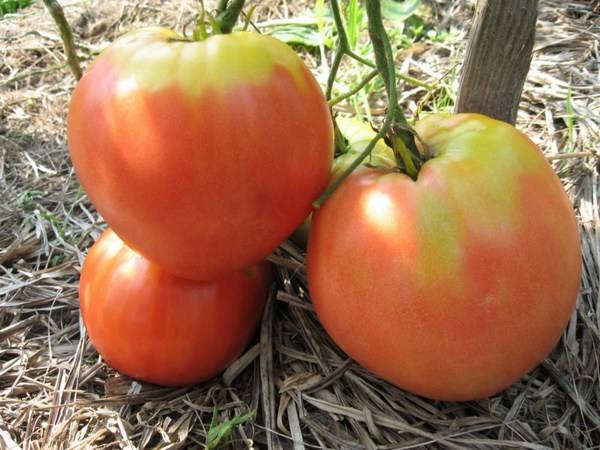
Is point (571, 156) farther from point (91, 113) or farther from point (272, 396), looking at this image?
point (91, 113)

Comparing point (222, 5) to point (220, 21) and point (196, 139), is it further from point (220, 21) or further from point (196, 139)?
point (196, 139)

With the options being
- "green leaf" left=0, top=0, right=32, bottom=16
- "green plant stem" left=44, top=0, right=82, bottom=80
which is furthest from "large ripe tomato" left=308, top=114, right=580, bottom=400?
"green leaf" left=0, top=0, right=32, bottom=16

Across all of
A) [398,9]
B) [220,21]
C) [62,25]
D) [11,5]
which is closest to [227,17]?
[220,21]

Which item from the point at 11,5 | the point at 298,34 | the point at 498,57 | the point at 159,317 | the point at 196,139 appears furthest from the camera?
the point at 11,5

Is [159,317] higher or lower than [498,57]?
lower

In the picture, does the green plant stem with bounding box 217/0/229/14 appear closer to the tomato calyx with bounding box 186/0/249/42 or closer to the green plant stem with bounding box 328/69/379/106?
the tomato calyx with bounding box 186/0/249/42

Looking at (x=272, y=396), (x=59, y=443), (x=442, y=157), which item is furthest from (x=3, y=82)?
(x=442, y=157)
